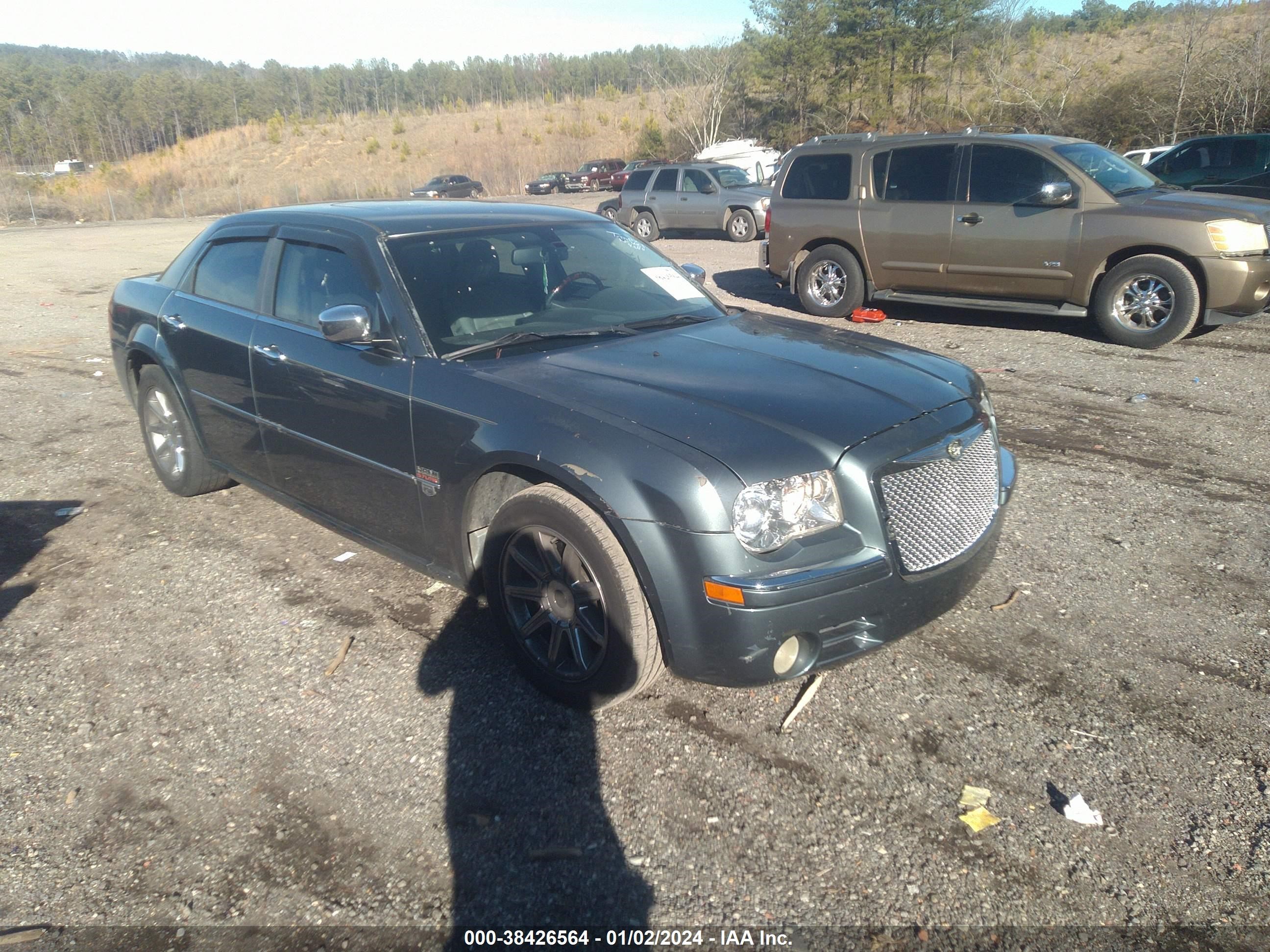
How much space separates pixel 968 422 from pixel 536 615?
5.67ft

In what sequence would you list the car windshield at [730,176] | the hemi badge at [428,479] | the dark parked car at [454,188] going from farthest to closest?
the dark parked car at [454,188] < the car windshield at [730,176] < the hemi badge at [428,479]

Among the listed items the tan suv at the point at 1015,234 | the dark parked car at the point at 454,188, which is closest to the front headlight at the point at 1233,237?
the tan suv at the point at 1015,234

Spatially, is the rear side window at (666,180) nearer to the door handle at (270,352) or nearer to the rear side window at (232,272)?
the rear side window at (232,272)

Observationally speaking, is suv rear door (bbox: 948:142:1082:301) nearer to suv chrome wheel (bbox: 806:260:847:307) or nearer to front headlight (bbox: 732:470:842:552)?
suv chrome wheel (bbox: 806:260:847:307)

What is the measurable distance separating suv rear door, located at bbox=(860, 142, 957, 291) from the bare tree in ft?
134

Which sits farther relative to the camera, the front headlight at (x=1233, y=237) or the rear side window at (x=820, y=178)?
the rear side window at (x=820, y=178)

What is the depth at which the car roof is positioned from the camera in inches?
161

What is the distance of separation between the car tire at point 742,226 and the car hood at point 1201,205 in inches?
466

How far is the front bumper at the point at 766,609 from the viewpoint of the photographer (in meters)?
2.77

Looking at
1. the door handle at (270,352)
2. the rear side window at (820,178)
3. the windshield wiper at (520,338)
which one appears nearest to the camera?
the windshield wiper at (520,338)

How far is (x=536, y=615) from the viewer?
329 centimetres

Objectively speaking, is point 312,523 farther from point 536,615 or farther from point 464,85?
point 464,85

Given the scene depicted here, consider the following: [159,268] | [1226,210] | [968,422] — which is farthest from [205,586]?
[159,268]

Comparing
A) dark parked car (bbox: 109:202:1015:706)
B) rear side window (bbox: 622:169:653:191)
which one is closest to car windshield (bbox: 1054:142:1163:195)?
dark parked car (bbox: 109:202:1015:706)
